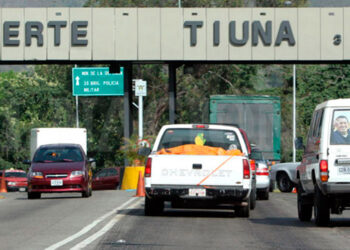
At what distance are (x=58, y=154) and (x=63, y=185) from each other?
179cm

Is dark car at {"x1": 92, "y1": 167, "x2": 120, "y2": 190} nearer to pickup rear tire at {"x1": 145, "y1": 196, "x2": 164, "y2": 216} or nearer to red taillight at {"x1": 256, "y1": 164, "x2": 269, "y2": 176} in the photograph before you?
red taillight at {"x1": 256, "y1": 164, "x2": 269, "y2": 176}

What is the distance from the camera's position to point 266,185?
28594 mm

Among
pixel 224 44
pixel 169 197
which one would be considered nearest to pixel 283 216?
pixel 169 197

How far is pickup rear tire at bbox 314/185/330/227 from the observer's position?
54.0 ft

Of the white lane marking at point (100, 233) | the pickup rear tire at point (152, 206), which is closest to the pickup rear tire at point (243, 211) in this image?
the pickup rear tire at point (152, 206)

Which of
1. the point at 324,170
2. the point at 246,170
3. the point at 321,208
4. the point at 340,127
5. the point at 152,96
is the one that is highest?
the point at 152,96

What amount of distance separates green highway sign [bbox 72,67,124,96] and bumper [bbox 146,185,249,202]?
1597 inches

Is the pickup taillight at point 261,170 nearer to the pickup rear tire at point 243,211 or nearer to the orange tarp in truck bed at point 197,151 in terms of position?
the pickup rear tire at point 243,211

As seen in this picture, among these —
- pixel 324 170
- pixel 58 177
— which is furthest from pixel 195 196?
pixel 58 177

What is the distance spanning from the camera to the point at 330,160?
16.0 m

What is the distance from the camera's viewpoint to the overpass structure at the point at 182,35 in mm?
38562

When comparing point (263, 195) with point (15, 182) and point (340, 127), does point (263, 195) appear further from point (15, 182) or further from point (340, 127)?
point (15, 182)

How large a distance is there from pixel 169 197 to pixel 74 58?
20802 millimetres

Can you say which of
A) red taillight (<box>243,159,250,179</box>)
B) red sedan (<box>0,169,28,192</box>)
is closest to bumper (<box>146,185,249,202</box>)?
red taillight (<box>243,159,250,179</box>)
